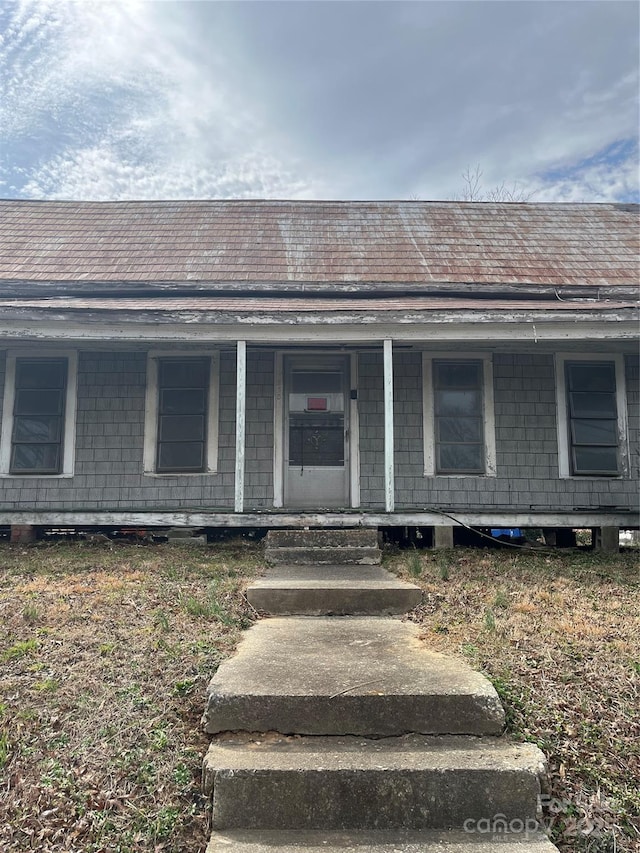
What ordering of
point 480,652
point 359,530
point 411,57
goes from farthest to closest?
point 411,57, point 359,530, point 480,652

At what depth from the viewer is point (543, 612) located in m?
4.48

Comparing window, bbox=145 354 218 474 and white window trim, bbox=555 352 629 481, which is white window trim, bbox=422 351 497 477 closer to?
white window trim, bbox=555 352 629 481

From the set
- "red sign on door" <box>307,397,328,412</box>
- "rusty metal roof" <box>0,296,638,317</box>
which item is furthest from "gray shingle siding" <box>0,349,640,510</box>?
"rusty metal roof" <box>0,296,638,317</box>

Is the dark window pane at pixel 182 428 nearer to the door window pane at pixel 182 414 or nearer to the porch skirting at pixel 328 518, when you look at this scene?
the door window pane at pixel 182 414

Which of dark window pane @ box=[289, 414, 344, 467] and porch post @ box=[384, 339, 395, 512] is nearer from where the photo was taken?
porch post @ box=[384, 339, 395, 512]

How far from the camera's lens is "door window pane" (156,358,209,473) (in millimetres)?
7844

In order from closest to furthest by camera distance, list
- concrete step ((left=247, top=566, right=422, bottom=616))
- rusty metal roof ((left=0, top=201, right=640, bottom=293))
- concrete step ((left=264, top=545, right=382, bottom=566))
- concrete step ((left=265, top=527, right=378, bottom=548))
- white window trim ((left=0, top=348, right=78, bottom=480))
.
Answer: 1. concrete step ((left=247, top=566, right=422, bottom=616))
2. concrete step ((left=264, top=545, right=382, bottom=566))
3. concrete step ((left=265, top=527, right=378, bottom=548))
4. white window trim ((left=0, top=348, right=78, bottom=480))
5. rusty metal roof ((left=0, top=201, right=640, bottom=293))

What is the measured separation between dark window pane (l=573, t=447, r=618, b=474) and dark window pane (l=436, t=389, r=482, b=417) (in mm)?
1443

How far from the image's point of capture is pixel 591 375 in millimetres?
7941

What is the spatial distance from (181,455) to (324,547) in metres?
2.50

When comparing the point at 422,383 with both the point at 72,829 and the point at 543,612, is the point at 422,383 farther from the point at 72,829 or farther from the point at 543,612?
the point at 72,829

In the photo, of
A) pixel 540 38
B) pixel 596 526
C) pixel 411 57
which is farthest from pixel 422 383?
pixel 540 38

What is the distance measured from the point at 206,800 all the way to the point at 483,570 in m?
4.40

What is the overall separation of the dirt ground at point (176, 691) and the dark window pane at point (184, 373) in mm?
3068
